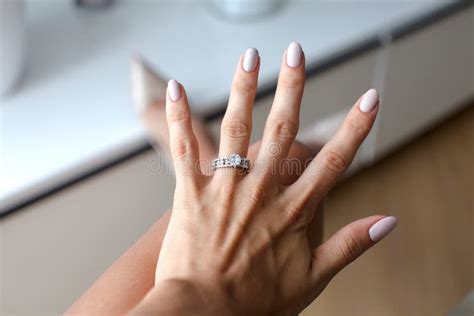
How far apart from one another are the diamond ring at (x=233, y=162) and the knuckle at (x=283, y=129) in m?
0.04

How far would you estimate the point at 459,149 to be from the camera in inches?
61.8

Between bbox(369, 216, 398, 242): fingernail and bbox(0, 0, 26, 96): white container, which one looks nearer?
bbox(369, 216, 398, 242): fingernail

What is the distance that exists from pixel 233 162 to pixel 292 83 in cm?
10

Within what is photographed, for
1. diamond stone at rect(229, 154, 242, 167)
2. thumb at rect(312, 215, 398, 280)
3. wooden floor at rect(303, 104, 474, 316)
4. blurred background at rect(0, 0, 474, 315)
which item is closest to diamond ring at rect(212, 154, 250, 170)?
diamond stone at rect(229, 154, 242, 167)

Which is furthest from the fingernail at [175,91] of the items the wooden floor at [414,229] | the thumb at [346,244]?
the wooden floor at [414,229]

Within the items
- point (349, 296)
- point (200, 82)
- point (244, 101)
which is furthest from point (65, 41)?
point (349, 296)

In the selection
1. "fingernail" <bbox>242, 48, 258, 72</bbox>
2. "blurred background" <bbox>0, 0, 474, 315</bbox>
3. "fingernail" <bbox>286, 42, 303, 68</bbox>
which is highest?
"blurred background" <bbox>0, 0, 474, 315</bbox>

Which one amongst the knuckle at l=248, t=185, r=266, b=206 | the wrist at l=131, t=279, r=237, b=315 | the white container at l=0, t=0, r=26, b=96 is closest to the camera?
the wrist at l=131, t=279, r=237, b=315

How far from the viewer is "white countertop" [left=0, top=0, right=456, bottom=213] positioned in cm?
88

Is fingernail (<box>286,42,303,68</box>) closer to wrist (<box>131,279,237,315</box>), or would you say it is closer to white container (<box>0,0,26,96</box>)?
wrist (<box>131,279,237,315</box>)

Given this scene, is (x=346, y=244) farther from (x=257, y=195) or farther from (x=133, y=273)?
(x=133, y=273)

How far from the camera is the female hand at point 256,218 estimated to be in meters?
0.53

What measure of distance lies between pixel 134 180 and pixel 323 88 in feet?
1.39

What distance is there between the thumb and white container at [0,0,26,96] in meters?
0.59
